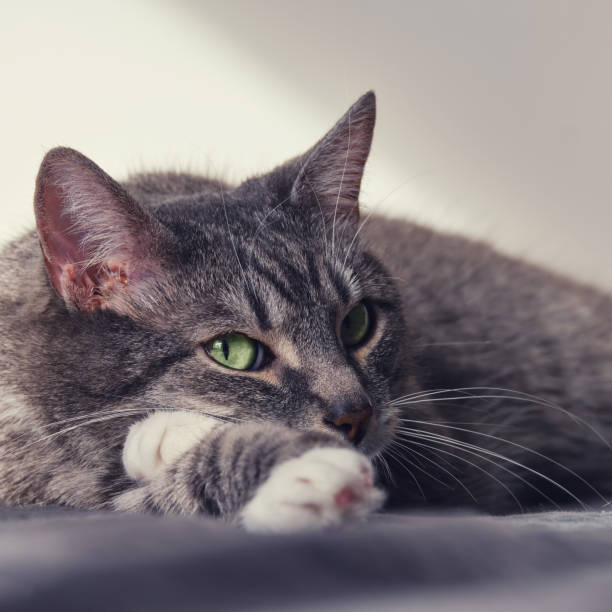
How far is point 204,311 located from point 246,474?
283 mm

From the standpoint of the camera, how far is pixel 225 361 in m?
0.95

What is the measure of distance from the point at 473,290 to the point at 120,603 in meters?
1.26

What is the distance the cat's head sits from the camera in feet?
3.01

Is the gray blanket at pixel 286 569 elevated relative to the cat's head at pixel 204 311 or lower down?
lower down

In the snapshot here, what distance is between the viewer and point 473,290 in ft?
5.36

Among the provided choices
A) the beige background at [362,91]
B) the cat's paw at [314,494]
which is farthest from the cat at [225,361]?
the beige background at [362,91]

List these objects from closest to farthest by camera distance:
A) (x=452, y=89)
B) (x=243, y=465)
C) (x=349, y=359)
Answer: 1. (x=243, y=465)
2. (x=349, y=359)
3. (x=452, y=89)

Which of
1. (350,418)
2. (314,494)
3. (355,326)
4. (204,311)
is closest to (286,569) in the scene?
(314,494)

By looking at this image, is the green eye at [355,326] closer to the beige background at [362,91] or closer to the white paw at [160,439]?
the white paw at [160,439]

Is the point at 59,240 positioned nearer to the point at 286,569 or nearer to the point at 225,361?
the point at 225,361

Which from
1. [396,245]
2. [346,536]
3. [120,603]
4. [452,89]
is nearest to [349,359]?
[346,536]

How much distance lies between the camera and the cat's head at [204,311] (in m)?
0.92

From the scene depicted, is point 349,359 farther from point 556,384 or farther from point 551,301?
point 551,301

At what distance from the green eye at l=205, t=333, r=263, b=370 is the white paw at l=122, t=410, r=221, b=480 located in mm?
88
